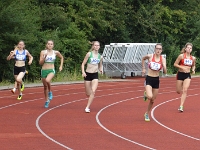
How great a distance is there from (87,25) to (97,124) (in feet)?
80.4

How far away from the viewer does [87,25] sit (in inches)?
1532

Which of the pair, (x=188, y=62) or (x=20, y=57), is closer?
(x=188, y=62)

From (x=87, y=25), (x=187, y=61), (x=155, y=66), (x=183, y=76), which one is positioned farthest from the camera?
(x=87, y=25)

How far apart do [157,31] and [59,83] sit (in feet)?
58.9

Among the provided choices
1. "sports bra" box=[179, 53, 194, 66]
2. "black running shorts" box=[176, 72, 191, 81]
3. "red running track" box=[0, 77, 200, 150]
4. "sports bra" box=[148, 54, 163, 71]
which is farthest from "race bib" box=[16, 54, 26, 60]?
"sports bra" box=[148, 54, 163, 71]

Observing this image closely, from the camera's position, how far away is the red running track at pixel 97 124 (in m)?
11.7

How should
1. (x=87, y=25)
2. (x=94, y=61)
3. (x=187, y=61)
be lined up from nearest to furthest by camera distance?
1. (x=94, y=61)
2. (x=187, y=61)
3. (x=87, y=25)

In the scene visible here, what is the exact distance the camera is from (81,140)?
39.8ft

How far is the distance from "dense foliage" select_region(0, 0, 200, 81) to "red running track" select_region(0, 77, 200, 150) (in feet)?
21.0

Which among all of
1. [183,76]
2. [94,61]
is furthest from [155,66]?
[183,76]

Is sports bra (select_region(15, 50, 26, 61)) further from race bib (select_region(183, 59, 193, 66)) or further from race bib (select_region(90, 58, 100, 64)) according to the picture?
race bib (select_region(183, 59, 193, 66))

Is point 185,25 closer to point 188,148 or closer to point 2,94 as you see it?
point 2,94

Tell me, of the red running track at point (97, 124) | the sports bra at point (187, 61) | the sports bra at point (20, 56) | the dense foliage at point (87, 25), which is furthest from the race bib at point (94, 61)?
the dense foliage at point (87, 25)

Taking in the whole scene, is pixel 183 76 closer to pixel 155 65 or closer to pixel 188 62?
pixel 188 62
